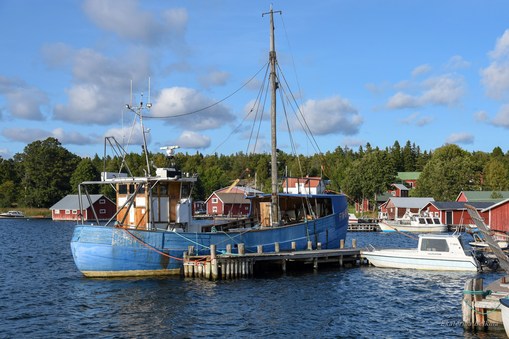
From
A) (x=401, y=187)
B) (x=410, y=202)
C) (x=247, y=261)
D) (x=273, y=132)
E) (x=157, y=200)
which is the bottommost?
(x=247, y=261)

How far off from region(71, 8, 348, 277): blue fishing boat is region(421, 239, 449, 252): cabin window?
639 cm

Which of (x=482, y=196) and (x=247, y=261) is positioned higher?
(x=482, y=196)

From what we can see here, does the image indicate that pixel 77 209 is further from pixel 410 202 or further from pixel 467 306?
pixel 467 306

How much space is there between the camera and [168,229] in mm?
31922

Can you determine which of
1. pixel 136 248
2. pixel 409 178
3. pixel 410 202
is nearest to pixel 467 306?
pixel 136 248

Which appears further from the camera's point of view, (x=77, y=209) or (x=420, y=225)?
(x=77, y=209)

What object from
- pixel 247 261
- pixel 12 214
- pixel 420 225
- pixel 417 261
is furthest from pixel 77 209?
pixel 417 261

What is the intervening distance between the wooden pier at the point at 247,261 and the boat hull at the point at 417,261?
1900mm

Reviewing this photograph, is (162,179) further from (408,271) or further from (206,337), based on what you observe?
(408,271)

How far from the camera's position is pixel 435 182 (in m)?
102

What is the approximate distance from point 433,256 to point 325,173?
10014 cm

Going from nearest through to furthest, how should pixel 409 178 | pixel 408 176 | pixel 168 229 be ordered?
pixel 168 229
pixel 409 178
pixel 408 176

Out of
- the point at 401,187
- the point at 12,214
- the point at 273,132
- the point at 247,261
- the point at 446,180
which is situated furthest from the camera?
the point at 401,187

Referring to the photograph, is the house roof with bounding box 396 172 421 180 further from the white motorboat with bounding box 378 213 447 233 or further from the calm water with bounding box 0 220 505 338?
the calm water with bounding box 0 220 505 338
